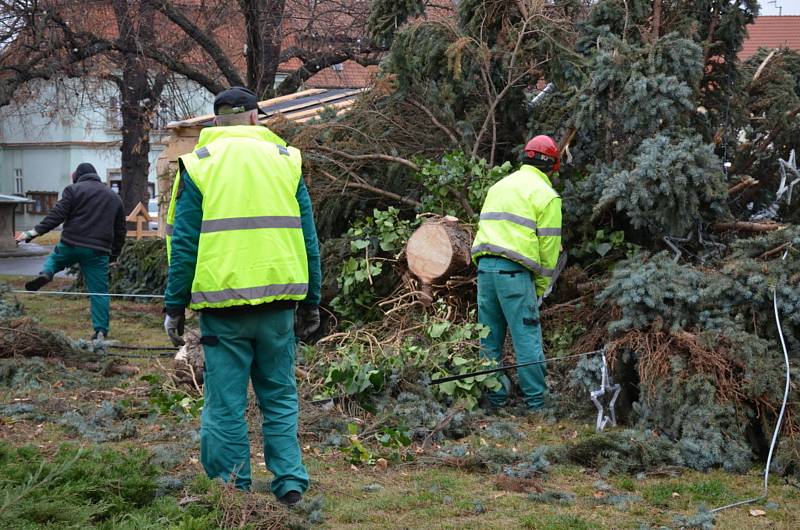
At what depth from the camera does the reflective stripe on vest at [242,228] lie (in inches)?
173

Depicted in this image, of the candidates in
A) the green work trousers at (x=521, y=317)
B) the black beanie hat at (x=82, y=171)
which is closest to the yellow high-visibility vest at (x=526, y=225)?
the green work trousers at (x=521, y=317)

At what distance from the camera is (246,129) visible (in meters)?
4.64

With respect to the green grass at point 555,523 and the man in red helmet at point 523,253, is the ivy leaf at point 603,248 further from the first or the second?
the green grass at point 555,523

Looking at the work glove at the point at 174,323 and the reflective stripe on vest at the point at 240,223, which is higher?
the reflective stripe on vest at the point at 240,223

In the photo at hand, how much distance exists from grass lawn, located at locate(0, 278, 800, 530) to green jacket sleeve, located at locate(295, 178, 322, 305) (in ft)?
3.30

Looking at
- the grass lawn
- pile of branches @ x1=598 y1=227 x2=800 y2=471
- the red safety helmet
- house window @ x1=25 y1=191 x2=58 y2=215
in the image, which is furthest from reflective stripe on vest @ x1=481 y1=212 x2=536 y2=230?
house window @ x1=25 y1=191 x2=58 y2=215

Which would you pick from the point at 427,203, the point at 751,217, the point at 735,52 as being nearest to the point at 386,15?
the point at 427,203

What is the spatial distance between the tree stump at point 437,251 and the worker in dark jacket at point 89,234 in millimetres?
3626

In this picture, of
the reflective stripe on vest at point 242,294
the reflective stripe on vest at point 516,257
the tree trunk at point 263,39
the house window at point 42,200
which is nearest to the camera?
the reflective stripe on vest at point 242,294

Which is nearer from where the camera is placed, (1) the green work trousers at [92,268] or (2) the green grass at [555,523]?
(2) the green grass at [555,523]

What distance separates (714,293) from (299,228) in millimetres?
3243

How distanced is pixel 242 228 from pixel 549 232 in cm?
326

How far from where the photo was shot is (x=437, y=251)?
8.12m

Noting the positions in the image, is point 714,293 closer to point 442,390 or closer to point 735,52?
point 442,390
